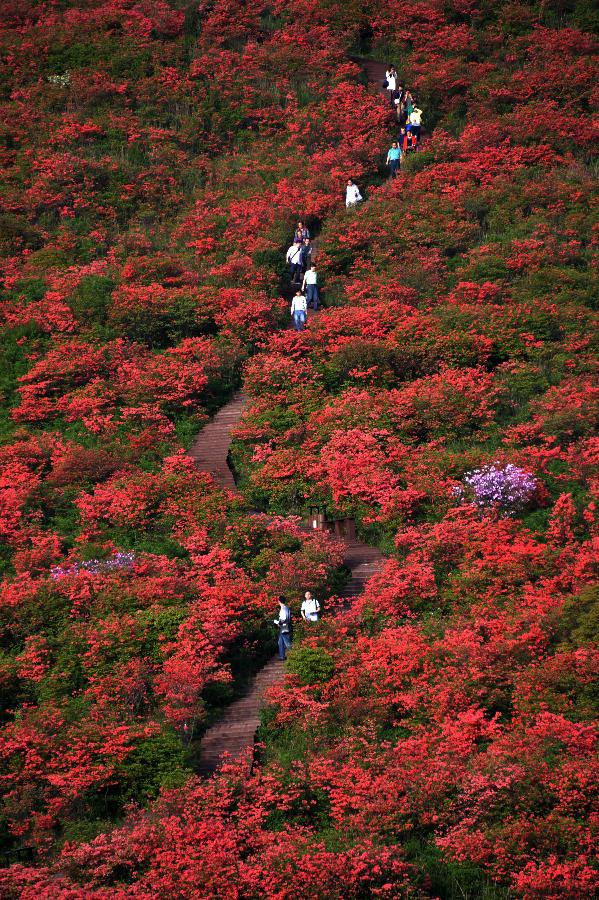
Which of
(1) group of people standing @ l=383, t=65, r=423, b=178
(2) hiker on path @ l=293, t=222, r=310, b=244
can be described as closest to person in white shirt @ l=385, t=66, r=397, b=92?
(1) group of people standing @ l=383, t=65, r=423, b=178

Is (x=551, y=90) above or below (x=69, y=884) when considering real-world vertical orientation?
above

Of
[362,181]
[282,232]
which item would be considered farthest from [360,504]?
[362,181]

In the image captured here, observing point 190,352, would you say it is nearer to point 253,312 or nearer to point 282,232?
point 253,312

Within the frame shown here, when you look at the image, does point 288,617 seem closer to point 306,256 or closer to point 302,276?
point 306,256

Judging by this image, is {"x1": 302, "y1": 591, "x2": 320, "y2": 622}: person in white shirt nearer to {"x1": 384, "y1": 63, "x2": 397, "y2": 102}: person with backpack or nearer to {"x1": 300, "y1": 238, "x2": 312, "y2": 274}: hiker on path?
{"x1": 300, "y1": 238, "x2": 312, "y2": 274}: hiker on path

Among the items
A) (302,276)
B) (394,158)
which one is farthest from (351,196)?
(302,276)

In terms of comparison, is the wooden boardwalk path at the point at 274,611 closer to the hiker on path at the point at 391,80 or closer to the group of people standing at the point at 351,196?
the group of people standing at the point at 351,196

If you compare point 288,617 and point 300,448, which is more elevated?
point 300,448
